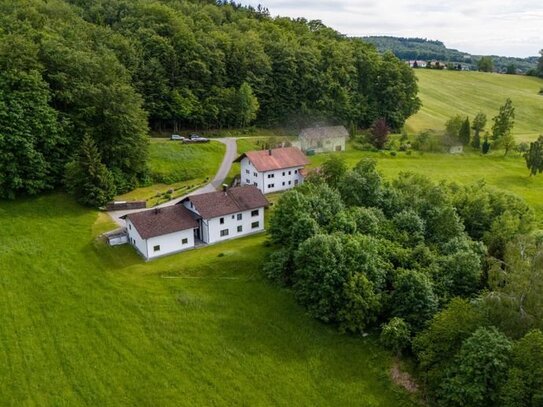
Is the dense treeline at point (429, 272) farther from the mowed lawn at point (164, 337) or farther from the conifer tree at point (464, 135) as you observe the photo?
the conifer tree at point (464, 135)

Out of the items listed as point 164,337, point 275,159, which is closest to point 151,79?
point 275,159

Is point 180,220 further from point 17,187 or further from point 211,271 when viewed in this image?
point 17,187

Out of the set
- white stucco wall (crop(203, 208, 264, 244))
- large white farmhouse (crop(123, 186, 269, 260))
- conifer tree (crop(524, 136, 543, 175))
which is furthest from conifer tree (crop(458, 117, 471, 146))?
white stucco wall (crop(203, 208, 264, 244))

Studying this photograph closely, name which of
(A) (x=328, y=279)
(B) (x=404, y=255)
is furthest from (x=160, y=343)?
(B) (x=404, y=255)

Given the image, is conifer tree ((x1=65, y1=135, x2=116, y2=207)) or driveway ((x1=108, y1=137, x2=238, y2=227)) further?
conifer tree ((x1=65, y1=135, x2=116, y2=207))

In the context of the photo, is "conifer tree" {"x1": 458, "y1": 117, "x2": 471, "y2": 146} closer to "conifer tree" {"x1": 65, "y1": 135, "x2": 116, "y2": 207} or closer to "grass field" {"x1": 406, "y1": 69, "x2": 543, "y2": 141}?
"grass field" {"x1": 406, "y1": 69, "x2": 543, "y2": 141}

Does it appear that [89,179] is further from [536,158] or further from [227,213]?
[536,158]
